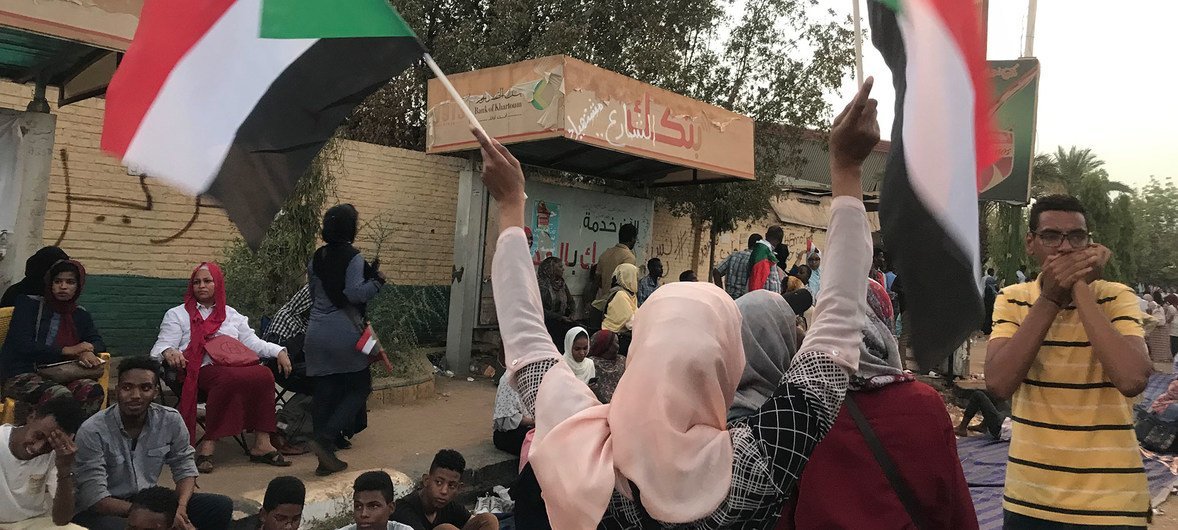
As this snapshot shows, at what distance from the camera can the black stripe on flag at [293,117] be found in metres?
2.15

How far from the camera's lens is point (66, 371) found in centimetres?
418

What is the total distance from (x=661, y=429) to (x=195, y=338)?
4250mm

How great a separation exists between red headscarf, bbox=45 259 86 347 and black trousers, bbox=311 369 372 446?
129cm

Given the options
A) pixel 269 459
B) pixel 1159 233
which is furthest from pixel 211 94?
pixel 1159 233

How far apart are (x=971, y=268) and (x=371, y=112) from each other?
12.9 metres

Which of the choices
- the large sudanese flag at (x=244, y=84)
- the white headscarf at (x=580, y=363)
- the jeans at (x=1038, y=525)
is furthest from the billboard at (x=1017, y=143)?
the large sudanese flag at (x=244, y=84)

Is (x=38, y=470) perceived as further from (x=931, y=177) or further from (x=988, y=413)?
(x=988, y=413)

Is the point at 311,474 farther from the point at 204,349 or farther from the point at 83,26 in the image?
the point at 83,26

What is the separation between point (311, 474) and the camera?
4824 mm

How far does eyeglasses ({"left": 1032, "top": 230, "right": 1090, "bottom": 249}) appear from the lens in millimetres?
2443

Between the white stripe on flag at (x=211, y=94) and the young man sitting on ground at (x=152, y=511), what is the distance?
1792 millimetres

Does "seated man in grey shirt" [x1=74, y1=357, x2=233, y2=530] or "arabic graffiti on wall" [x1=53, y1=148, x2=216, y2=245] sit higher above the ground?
"arabic graffiti on wall" [x1=53, y1=148, x2=216, y2=245]

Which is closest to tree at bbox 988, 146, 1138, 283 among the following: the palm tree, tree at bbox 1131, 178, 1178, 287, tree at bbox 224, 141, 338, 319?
the palm tree

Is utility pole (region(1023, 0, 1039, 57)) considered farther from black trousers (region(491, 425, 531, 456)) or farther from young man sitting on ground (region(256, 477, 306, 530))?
black trousers (region(491, 425, 531, 456))
